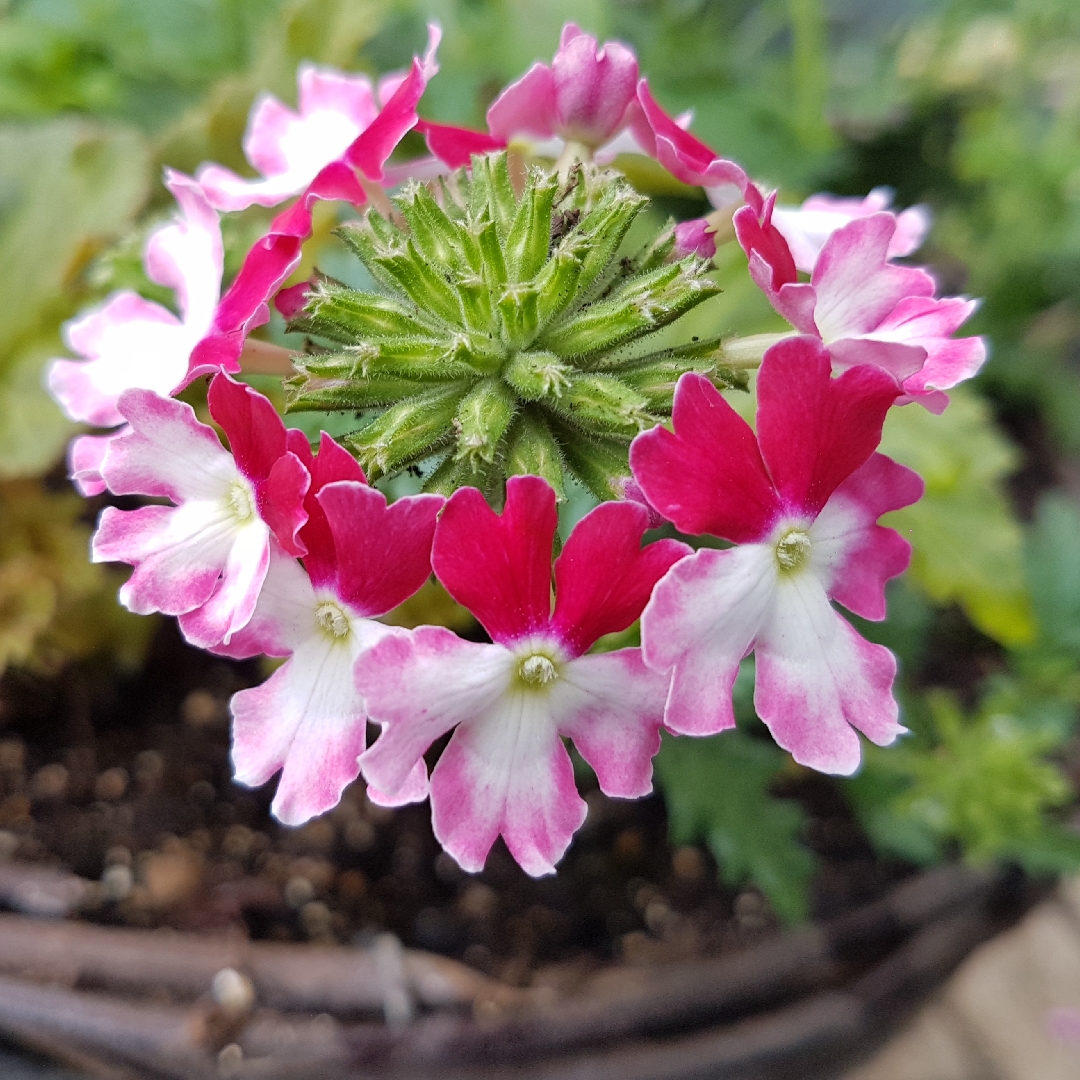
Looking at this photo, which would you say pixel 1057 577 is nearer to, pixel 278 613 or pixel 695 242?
pixel 695 242

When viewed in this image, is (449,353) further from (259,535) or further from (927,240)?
(927,240)

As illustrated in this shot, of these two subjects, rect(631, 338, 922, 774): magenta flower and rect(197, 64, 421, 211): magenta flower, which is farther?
rect(197, 64, 421, 211): magenta flower

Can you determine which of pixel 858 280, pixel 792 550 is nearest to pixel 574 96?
pixel 858 280

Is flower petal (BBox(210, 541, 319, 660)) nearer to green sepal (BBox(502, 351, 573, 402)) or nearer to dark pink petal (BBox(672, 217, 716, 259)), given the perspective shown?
green sepal (BBox(502, 351, 573, 402))

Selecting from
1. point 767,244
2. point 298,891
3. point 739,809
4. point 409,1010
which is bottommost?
point 298,891

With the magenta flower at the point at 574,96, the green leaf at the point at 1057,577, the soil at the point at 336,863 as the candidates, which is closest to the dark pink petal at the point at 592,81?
the magenta flower at the point at 574,96

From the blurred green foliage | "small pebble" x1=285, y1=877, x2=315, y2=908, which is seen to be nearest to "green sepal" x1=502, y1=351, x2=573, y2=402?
the blurred green foliage

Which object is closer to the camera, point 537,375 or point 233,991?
point 537,375
